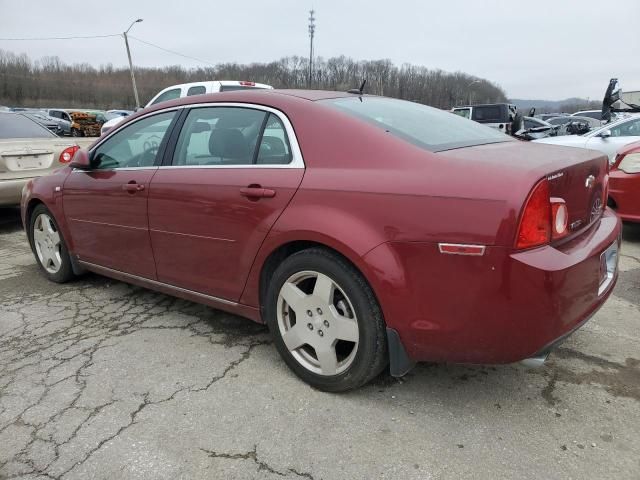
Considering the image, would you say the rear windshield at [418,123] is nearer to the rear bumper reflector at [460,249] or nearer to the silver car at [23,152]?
the rear bumper reflector at [460,249]

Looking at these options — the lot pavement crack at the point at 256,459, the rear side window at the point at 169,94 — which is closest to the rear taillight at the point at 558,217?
the lot pavement crack at the point at 256,459

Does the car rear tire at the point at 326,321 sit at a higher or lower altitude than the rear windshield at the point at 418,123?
lower

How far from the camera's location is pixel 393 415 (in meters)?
2.38

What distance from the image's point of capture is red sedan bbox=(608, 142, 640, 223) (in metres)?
5.18

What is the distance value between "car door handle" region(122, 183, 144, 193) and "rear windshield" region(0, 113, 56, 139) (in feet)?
13.6

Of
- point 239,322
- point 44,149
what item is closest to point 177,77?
point 44,149

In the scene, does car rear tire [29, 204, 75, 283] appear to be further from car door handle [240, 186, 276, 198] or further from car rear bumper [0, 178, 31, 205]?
car door handle [240, 186, 276, 198]

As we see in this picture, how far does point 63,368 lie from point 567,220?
2777 millimetres

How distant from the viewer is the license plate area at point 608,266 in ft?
7.82

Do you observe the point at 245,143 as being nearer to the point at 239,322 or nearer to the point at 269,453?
the point at 239,322

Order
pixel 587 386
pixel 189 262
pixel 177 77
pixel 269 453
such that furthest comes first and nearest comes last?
pixel 177 77 < pixel 189 262 < pixel 587 386 < pixel 269 453

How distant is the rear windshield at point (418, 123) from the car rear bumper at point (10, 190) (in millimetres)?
4990

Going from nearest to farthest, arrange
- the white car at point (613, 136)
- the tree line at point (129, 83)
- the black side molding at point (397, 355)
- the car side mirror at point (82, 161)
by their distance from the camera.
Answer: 1. the black side molding at point (397, 355)
2. the car side mirror at point (82, 161)
3. the white car at point (613, 136)
4. the tree line at point (129, 83)

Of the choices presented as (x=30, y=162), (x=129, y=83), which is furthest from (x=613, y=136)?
(x=129, y=83)
